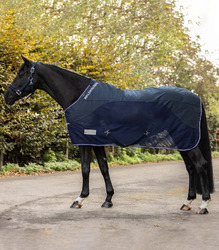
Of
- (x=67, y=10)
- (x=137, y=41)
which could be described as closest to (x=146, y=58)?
(x=137, y=41)

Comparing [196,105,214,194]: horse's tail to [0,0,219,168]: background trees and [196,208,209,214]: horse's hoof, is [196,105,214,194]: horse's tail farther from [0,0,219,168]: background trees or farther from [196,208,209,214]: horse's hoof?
[0,0,219,168]: background trees

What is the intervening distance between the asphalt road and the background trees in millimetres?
4969

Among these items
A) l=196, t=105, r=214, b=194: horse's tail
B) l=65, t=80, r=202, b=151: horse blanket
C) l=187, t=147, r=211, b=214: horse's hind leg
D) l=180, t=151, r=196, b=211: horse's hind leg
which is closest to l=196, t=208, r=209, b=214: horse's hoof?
l=187, t=147, r=211, b=214: horse's hind leg

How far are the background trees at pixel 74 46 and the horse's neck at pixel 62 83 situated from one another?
5.83 meters

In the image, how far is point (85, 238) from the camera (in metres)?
4.93

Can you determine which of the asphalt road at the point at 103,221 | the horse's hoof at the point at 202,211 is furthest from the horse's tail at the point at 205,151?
the horse's hoof at the point at 202,211

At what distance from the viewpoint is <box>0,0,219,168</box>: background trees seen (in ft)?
43.8

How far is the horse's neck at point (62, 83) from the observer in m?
6.94

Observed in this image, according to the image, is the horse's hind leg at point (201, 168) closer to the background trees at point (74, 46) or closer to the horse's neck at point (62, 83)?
the horse's neck at point (62, 83)

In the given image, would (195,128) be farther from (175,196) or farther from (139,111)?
(175,196)

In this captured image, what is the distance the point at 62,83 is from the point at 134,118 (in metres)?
1.32

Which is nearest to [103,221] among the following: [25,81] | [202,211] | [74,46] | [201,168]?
[202,211]

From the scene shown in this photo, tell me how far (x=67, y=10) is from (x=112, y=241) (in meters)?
16.9

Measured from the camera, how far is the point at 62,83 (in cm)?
701
